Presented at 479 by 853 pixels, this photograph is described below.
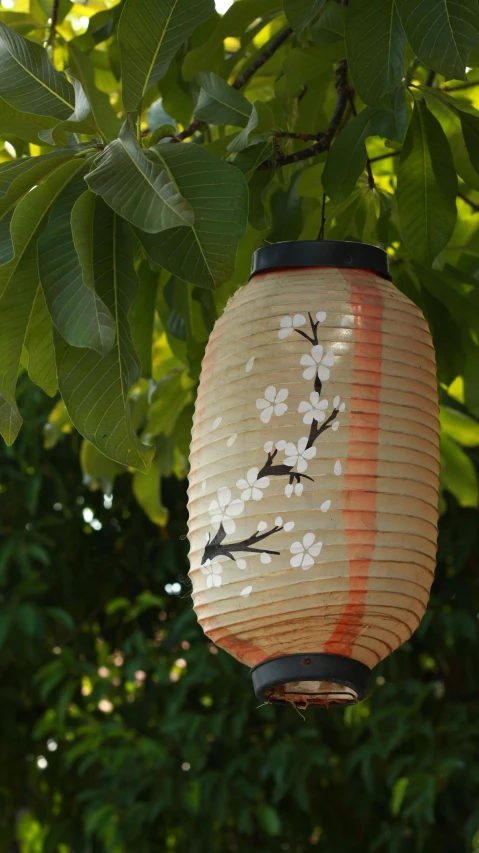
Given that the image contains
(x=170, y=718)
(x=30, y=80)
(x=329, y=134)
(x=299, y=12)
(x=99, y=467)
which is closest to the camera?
(x=30, y=80)

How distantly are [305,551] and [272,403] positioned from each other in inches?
4.2

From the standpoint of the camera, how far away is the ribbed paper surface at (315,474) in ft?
2.39

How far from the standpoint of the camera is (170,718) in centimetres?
236

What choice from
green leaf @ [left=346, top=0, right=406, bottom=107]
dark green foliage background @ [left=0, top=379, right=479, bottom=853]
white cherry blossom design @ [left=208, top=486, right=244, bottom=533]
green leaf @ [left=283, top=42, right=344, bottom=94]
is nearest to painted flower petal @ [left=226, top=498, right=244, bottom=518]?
white cherry blossom design @ [left=208, top=486, right=244, bottom=533]

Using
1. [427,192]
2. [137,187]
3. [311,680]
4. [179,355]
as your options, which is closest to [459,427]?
[179,355]

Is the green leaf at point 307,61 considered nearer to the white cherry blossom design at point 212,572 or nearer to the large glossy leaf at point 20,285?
the large glossy leaf at point 20,285

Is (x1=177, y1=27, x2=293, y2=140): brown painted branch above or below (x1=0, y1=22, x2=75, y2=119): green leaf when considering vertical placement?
above

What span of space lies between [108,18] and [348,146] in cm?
50

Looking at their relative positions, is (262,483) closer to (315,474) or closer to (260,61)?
(315,474)

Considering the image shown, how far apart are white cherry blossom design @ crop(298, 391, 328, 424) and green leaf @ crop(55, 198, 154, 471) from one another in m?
0.12

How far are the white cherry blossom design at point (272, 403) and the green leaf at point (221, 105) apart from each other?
11.8 inches

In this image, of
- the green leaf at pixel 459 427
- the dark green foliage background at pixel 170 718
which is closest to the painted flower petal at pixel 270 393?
the green leaf at pixel 459 427

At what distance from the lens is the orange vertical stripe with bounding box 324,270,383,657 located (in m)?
0.73

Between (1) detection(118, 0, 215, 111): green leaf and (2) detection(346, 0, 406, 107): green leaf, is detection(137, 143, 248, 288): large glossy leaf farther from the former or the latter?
(2) detection(346, 0, 406, 107): green leaf
